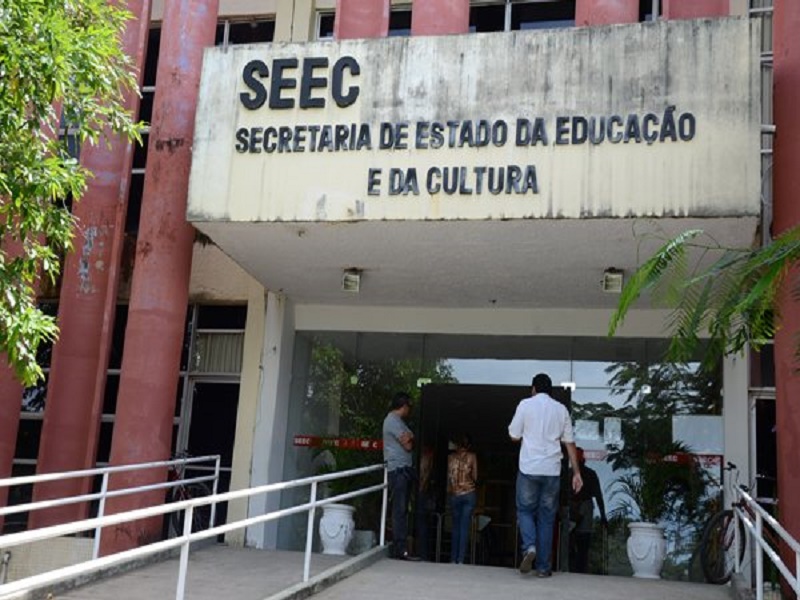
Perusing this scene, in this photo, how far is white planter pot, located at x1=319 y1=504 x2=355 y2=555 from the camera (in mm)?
11125

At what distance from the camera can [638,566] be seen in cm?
1085

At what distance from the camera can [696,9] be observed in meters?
11.8

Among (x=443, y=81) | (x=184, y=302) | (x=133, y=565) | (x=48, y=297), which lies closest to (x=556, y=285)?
(x=443, y=81)

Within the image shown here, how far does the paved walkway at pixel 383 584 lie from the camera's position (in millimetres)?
8398

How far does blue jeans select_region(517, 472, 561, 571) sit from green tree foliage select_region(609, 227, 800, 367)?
352 cm

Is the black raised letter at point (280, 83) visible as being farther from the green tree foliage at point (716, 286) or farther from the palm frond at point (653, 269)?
the palm frond at point (653, 269)

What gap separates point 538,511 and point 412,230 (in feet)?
9.68

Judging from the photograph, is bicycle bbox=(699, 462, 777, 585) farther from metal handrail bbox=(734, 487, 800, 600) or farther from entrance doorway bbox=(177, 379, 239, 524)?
entrance doorway bbox=(177, 379, 239, 524)

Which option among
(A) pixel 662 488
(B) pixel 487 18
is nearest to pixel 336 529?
(A) pixel 662 488

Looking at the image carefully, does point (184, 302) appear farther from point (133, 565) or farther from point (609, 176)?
point (609, 176)

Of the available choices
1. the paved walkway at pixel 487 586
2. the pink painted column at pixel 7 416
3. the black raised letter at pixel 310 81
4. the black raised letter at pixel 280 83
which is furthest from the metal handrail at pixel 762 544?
the pink painted column at pixel 7 416

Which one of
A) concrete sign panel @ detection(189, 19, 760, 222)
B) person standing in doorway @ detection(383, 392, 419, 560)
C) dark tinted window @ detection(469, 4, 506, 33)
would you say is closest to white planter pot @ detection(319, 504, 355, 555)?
person standing in doorway @ detection(383, 392, 419, 560)

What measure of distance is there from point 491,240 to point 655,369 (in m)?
3.45

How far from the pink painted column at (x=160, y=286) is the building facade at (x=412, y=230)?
26 millimetres
